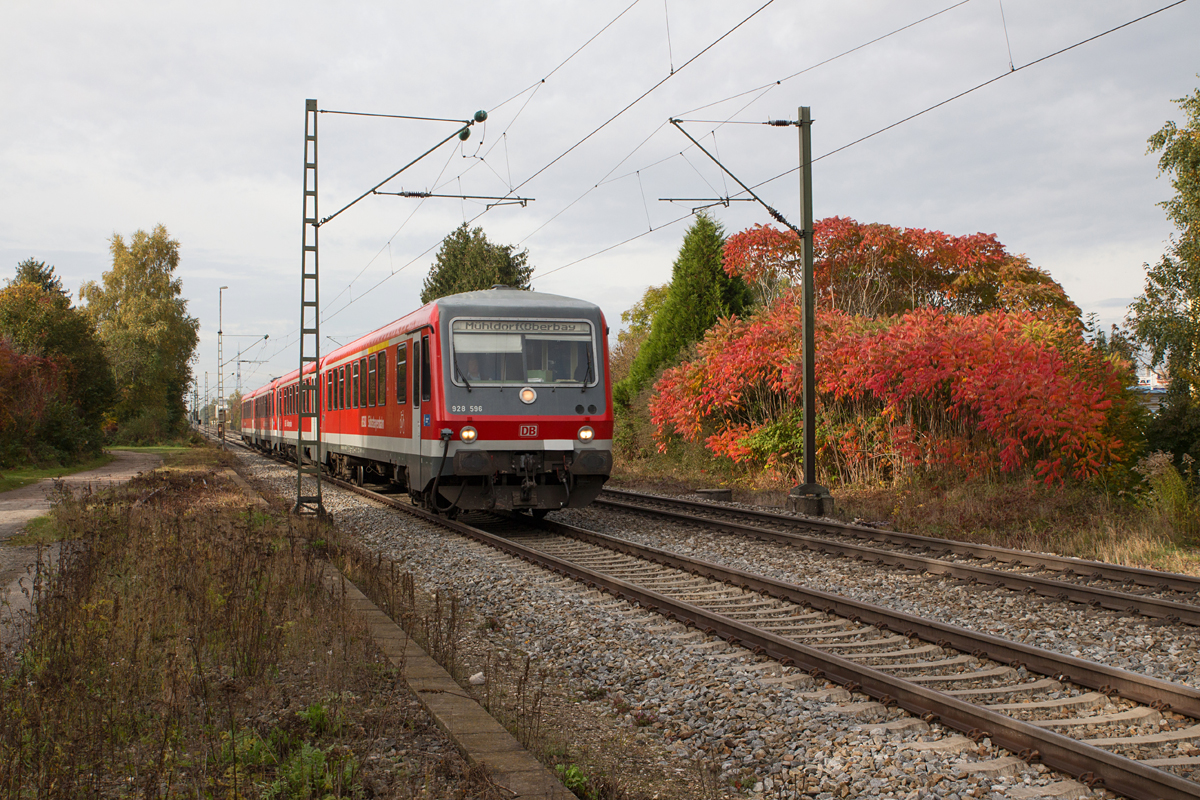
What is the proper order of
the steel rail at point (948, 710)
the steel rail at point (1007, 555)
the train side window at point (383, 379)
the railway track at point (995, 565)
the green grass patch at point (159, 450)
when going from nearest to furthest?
1. the steel rail at point (948, 710)
2. the railway track at point (995, 565)
3. the steel rail at point (1007, 555)
4. the train side window at point (383, 379)
5. the green grass patch at point (159, 450)

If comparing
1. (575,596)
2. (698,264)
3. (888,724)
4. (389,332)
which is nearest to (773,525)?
(575,596)

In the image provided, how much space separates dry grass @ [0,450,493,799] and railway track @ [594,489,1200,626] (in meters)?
5.63

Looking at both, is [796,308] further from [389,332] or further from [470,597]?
[470,597]

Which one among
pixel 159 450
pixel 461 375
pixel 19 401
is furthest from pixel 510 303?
pixel 159 450

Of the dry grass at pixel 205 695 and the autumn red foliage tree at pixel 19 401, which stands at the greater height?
the autumn red foliage tree at pixel 19 401

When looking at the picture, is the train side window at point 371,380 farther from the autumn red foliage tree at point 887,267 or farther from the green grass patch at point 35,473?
the autumn red foliage tree at point 887,267

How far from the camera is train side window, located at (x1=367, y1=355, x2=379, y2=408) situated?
15833 millimetres

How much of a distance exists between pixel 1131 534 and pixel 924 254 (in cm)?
1660

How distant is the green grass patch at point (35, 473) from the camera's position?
65.8 feet

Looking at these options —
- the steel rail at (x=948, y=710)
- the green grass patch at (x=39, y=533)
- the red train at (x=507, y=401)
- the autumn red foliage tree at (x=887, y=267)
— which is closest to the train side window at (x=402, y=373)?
the red train at (x=507, y=401)

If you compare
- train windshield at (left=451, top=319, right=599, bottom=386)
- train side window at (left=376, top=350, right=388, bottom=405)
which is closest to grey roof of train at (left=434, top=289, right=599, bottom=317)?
train windshield at (left=451, top=319, right=599, bottom=386)

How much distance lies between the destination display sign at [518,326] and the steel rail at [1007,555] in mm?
3886

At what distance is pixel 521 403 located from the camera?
39.9ft

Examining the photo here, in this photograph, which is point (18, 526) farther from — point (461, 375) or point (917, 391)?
point (917, 391)
